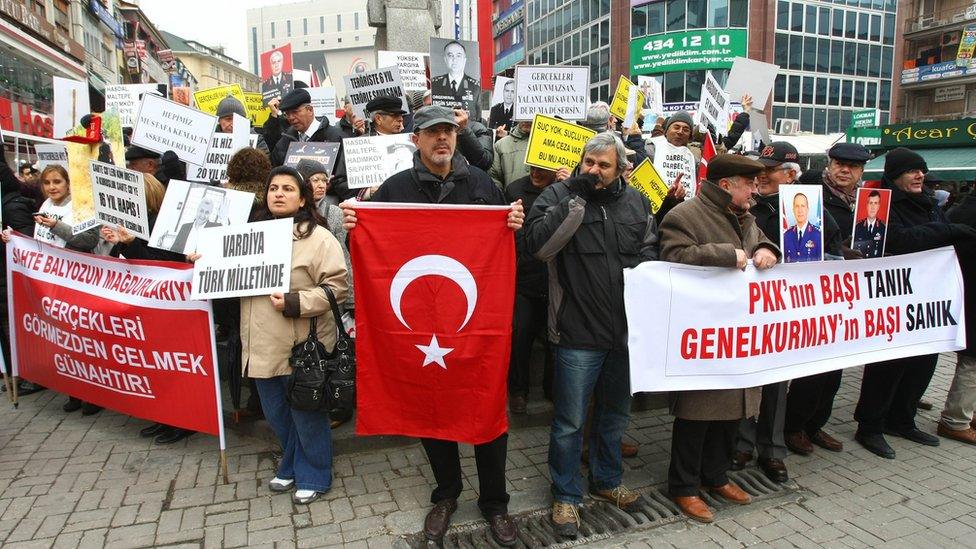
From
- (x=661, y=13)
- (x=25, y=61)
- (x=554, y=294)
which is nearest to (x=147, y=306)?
(x=554, y=294)

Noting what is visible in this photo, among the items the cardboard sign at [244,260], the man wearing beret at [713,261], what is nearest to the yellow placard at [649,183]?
the man wearing beret at [713,261]

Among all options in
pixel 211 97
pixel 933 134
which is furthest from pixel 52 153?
pixel 933 134

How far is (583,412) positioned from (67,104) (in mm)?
7081

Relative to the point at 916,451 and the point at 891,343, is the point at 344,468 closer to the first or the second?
the point at 891,343

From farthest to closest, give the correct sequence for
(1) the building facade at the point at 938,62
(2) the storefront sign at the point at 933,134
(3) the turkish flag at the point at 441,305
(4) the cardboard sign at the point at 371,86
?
(1) the building facade at the point at 938,62
(2) the storefront sign at the point at 933,134
(4) the cardboard sign at the point at 371,86
(3) the turkish flag at the point at 441,305

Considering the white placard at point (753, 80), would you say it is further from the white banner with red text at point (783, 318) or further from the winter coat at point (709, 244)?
the winter coat at point (709, 244)

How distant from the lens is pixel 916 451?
477 centimetres

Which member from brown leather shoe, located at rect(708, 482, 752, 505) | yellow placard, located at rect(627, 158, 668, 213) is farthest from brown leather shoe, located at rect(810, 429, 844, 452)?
yellow placard, located at rect(627, 158, 668, 213)

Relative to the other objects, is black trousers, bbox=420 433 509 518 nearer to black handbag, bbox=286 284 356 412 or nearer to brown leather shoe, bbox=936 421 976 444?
black handbag, bbox=286 284 356 412

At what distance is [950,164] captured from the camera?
25109 mm

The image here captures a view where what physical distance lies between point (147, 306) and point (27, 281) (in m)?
1.52

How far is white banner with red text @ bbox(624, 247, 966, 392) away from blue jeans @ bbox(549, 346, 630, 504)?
0.23 metres

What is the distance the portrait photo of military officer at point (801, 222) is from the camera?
4035 millimetres

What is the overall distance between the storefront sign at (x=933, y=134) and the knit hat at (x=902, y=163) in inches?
1063
